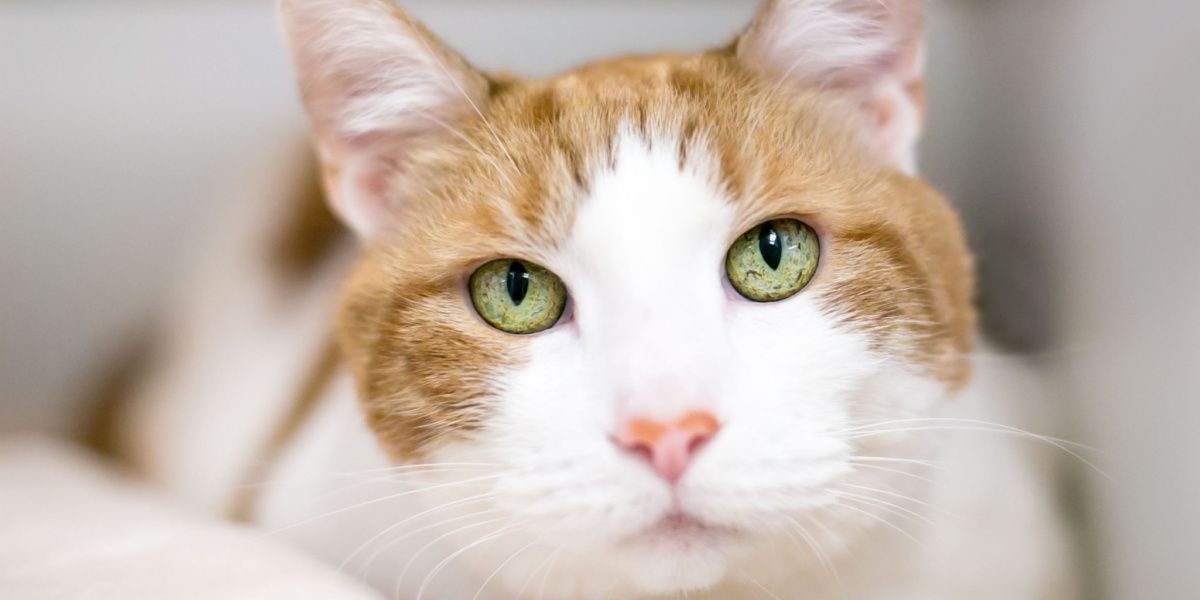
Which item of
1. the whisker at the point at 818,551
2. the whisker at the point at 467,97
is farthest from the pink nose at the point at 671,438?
the whisker at the point at 467,97

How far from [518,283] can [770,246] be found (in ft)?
0.97

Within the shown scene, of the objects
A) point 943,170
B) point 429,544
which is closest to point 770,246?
point 429,544

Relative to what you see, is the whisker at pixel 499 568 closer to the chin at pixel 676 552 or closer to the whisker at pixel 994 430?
the chin at pixel 676 552

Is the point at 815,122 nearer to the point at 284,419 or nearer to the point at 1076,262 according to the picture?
the point at 1076,262

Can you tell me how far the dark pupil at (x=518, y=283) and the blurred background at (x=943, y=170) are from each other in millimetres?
741

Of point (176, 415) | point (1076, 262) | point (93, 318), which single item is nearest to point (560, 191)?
point (1076, 262)

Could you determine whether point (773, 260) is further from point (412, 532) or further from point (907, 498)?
point (412, 532)

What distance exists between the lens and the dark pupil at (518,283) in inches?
45.8

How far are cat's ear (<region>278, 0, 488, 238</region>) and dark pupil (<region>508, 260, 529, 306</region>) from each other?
25 centimetres

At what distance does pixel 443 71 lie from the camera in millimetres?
1254

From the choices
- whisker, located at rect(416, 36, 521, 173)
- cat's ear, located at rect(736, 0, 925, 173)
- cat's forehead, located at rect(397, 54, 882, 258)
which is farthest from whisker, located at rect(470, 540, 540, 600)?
cat's ear, located at rect(736, 0, 925, 173)

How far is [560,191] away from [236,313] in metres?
1.18

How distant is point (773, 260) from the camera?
1.13 m

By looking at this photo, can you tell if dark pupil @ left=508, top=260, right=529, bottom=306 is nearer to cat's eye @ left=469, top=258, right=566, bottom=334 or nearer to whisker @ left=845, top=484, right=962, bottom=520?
cat's eye @ left=469, top=258, right=566, bottom=334
